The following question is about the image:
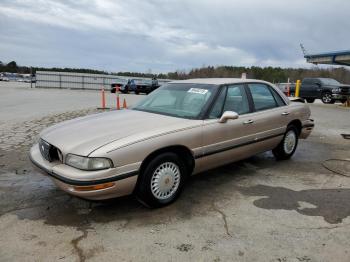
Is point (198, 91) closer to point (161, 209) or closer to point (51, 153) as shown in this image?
point (161, 209)

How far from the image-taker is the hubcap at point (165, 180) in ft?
12.9

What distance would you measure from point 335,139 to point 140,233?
6.90 metres

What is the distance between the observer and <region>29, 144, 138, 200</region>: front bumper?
135 inches

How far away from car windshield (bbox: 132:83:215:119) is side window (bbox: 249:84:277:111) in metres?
0.92

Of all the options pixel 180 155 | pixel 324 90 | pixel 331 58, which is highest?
pixel 331 58

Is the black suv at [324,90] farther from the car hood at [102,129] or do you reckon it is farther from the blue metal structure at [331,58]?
the car hood at [102,129]

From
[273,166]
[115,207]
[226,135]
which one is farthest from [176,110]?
[273,166]

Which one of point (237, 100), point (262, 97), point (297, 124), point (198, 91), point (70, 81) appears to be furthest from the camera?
point (70, 81)

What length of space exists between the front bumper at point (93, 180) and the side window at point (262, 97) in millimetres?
2607

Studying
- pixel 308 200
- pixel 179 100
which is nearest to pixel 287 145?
pixel 308 200

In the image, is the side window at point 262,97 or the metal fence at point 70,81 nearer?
the side window at point 262,97

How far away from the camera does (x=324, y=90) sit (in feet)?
71.6

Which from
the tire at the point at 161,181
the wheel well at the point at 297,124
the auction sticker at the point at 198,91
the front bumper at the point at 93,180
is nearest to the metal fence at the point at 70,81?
the wheel well at the point at 297,124

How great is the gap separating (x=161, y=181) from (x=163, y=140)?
1.60ft
